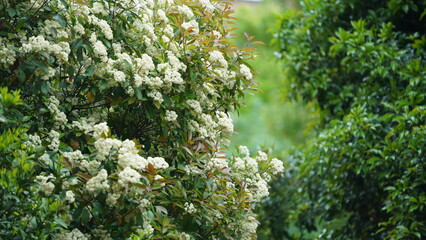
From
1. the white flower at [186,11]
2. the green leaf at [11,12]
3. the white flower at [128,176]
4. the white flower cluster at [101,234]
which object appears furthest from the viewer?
the white flower at [186,11]

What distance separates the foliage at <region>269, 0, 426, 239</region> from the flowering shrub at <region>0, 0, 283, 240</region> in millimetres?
1833

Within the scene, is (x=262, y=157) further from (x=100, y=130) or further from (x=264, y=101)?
(x=264, y=101)

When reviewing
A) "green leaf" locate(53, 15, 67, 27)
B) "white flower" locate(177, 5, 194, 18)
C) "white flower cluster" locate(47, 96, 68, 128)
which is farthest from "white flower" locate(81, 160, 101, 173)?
"white flower" locate(177, 5, 194, 18)

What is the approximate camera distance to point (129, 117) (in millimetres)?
3758

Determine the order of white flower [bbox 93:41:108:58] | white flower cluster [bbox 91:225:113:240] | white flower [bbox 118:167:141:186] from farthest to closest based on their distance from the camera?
white flower [bbox 93:41:108:58] < white flower cluster [bbox 91:225:113:240] < white flower [bbox 118:167:141:186]

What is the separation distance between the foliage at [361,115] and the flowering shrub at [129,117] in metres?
1.83

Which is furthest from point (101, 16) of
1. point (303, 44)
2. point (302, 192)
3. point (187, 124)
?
point (302, 192)

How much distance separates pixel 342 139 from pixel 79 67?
10.6 ft

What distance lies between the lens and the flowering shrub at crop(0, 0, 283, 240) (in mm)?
3018

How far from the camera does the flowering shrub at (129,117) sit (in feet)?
Answer: 9.90

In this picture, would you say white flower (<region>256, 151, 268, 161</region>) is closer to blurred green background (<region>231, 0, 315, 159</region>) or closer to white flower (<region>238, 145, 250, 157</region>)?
white flower (<region>238, 145, 250, 157</region>)

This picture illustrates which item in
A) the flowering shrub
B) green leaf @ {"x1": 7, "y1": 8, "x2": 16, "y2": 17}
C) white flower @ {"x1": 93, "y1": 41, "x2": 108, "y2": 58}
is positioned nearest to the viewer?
the flowering shrub

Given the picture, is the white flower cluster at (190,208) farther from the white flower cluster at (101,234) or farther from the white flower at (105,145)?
the white flower at (105,145)

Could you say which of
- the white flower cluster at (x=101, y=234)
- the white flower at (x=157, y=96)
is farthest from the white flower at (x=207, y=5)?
the white flower cluster at (x=101, y=234)
